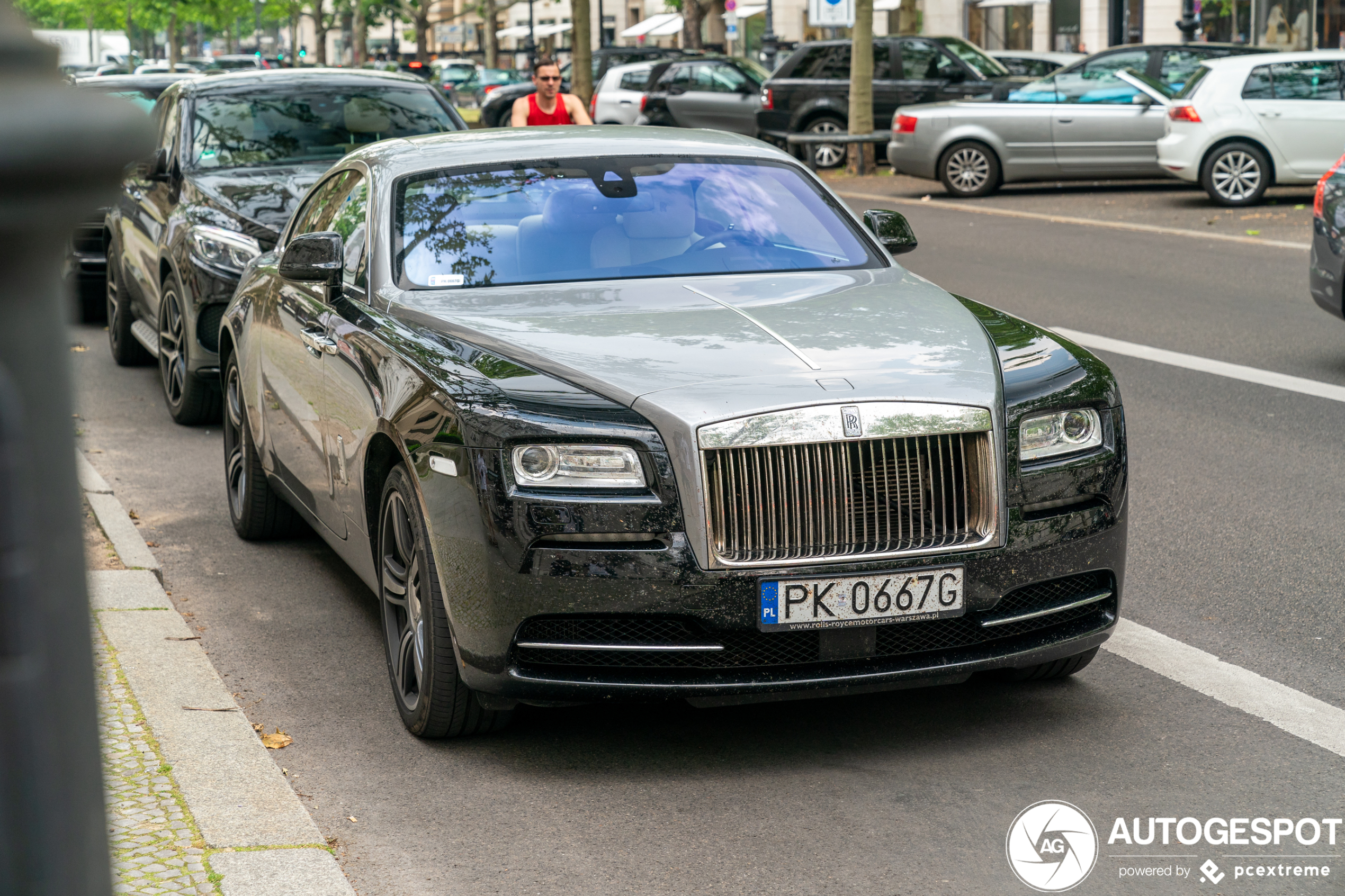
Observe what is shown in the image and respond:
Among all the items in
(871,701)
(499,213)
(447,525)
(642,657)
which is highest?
(499,213)

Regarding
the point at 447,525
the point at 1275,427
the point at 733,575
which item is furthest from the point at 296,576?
the point at 1275,427

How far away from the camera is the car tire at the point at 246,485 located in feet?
21.8

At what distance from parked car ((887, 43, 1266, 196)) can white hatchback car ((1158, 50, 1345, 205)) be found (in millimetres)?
1553

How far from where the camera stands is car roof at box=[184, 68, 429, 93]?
35.3 ft

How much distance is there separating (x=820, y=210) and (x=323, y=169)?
4717mm

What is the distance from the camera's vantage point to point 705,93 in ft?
98.3

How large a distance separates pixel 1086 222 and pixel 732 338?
14764mm

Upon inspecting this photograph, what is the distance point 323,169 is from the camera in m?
9.91

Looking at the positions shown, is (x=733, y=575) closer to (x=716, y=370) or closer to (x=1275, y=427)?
(x=716, y=370)

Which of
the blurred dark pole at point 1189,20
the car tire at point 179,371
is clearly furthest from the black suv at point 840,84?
the car tire at point 179,371

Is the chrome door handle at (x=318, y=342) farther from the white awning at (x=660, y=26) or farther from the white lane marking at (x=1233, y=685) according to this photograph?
the white awning at (x=660, y=26)

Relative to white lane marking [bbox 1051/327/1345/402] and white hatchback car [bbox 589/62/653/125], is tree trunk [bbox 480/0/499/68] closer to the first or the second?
white hatchback car [bbox 589/62/653/125]

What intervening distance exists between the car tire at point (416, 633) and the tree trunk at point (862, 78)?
21.0 m

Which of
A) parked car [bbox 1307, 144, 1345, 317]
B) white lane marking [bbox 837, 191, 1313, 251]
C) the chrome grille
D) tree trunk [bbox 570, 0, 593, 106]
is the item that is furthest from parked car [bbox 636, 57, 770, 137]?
the chrome grille
